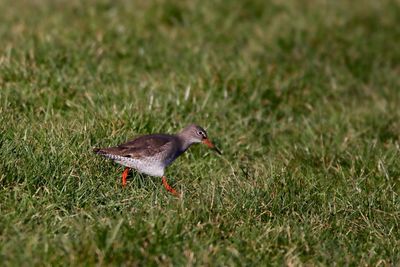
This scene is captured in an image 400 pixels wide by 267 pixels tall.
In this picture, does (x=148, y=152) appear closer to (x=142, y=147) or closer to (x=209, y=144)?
(x=142, y=147)

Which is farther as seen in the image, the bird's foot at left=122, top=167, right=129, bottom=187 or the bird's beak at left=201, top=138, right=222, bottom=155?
the bird's beak at left=201, top=138, right=222, bottom=155

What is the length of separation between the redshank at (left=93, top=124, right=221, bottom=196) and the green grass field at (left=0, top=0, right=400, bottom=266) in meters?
0.16

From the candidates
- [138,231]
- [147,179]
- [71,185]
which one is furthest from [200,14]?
[138,231]

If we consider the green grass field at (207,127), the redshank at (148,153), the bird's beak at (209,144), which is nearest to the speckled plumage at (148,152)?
the redshank at (148,153)

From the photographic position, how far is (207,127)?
9172mm

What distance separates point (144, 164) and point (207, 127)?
1.86 m

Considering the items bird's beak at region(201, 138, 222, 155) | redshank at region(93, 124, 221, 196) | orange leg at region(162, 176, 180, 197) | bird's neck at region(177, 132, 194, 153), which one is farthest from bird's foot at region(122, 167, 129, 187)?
bird's beak at region(201, 138, 222, 155)

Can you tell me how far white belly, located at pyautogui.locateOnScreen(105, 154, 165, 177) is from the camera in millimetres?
7312

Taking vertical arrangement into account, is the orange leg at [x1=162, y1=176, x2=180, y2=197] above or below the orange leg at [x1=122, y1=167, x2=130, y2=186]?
below

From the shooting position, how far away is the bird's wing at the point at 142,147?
24.0 ft

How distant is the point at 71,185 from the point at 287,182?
1.84 meters

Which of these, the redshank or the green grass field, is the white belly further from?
the green grass field

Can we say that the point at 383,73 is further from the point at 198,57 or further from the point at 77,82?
the point at 77,82

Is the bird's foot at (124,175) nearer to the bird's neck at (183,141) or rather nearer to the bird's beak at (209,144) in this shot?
the bird's neck at (183,141)
